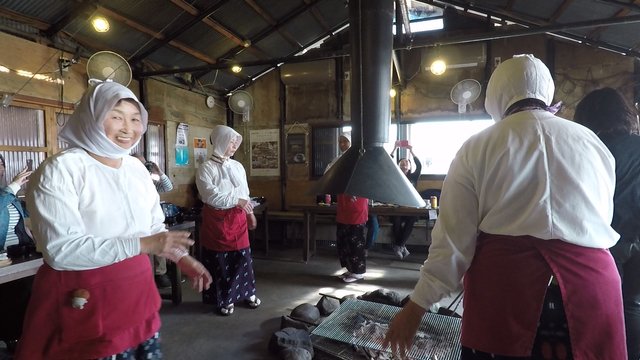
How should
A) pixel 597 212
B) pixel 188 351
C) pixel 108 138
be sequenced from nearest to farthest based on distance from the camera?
1. pixel 597 212
2. pixel 108 138
3. pixel 188 351

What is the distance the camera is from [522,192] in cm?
95

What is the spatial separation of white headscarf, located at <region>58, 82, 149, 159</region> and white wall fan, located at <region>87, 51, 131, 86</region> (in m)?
3.08

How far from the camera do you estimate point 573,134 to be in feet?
3.19

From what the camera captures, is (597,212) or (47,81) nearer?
(597,212)

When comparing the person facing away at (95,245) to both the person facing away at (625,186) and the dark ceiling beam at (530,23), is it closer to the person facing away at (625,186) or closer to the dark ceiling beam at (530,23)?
the person facing away at (625,186)

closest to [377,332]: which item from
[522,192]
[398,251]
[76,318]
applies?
[522,192]

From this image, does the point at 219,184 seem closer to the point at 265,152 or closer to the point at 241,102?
the point at 241,102

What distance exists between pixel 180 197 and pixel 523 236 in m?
5.43

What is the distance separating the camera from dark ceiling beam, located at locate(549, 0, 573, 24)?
4.15m

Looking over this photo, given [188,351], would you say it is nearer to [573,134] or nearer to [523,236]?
[523,236]

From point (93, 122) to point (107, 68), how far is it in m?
3.26

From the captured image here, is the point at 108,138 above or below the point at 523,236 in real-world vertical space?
above

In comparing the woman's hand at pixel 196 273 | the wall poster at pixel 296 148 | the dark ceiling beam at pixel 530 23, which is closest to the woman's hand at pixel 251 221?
the woman's hand at pixel 196 273

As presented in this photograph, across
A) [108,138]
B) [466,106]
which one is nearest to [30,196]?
[108,138]
